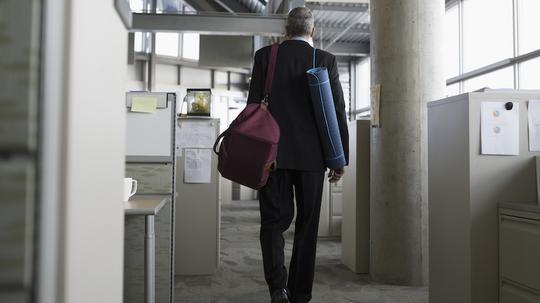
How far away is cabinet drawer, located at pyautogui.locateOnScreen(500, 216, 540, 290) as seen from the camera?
5.36 ft

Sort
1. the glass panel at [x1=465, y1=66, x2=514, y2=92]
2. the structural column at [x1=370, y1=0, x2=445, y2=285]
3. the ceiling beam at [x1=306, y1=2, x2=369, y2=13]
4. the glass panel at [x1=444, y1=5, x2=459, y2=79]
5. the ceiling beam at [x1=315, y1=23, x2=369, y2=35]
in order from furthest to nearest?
the ceiling beam at [x1=315, y1=23, x2=369, y2=35] < the ceiling beam at [x1=306, y1=2, x2=369, y2=13] < the glass panel at [x1=444, y1=5, x2=459, y2=79] < the glass panel at [x1=465, y1=66, x2=514, y2=92] < the structural column at [x1=370, y1=0, x2=445, y2=285]

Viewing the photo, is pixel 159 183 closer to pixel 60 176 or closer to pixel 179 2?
pixel 60 176

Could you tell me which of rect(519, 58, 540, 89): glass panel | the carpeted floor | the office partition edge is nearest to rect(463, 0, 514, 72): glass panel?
rect(519, 58, 540, 89): glass panel

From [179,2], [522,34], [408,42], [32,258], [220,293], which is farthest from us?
[179,2]

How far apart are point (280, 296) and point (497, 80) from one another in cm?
489

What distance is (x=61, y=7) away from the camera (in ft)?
1.45

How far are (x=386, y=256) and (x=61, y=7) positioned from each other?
2.89m

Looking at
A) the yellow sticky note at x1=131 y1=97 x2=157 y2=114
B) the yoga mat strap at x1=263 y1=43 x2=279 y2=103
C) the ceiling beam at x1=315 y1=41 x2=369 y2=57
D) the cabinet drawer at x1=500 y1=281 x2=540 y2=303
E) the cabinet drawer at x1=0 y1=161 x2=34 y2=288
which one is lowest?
the cabinet drawer at x1=500 y1=281 x2=540 y2=303

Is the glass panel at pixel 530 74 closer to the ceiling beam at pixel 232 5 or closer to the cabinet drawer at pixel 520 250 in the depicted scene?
the cabinet drawer at pixel 520 250

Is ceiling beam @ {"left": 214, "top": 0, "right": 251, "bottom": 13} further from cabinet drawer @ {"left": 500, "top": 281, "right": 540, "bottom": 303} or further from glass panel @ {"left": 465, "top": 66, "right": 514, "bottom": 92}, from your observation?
cabinet drawer @ {"left": 500, "top": 281, "right": 540, "bottom": 303}

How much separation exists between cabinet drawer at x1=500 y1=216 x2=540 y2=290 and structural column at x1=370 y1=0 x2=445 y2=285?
117 cm

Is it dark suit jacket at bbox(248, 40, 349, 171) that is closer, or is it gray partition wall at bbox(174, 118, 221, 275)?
dark suit jacket at bbox(248, 40, 349, 171)

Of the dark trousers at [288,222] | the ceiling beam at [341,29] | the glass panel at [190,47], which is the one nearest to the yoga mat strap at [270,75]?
the dark trousers at [288,222]

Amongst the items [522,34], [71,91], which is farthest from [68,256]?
[522,34]
